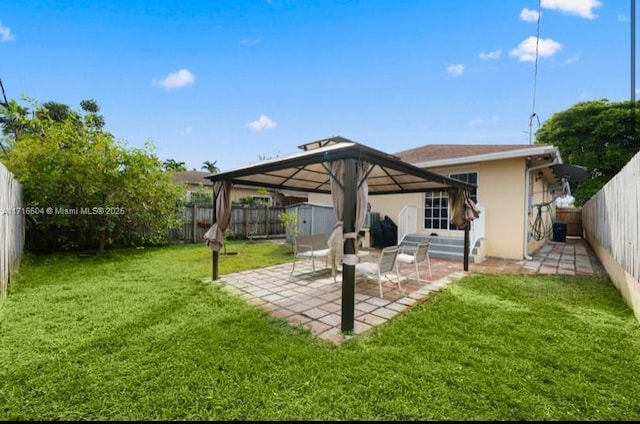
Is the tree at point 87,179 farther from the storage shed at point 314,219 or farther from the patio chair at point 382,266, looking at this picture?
the patio chair at point 382,266

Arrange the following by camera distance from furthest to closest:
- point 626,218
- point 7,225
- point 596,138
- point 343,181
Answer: point 596,138 → point 7,225 → point 626,218 → point 343,181

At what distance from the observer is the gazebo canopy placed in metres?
3.61

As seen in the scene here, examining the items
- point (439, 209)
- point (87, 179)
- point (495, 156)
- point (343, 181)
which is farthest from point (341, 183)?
point (87, 179)

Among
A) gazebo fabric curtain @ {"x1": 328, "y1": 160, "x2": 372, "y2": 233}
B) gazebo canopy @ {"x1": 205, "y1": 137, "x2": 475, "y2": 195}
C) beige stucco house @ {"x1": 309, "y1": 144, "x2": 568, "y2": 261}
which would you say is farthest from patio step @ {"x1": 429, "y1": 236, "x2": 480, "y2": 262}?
gazebo fabric curtain @ {"x1": 328, "y1": 160, "x2": 372, "y2": 233}

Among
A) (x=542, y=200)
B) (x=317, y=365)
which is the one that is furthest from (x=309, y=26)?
(x=542, y=200)

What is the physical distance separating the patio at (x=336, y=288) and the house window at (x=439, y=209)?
194 cm

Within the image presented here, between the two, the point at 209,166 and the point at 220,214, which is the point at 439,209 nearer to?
the point at 220,214

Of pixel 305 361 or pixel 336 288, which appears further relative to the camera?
pixel 336 288

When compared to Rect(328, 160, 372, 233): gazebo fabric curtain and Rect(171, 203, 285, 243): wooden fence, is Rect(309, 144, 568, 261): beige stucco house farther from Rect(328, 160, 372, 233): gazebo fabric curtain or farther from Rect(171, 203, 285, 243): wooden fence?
Rect(171, 203, 285, 243): wooden fence

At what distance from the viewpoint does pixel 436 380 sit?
2.41 meters

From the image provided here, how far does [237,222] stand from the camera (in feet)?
45.8

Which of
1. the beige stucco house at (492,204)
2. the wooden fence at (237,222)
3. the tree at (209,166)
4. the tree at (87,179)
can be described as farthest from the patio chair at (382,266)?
the tree at (209,166)

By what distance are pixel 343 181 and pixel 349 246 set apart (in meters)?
0.90

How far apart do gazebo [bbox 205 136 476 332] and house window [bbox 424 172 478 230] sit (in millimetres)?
2740
